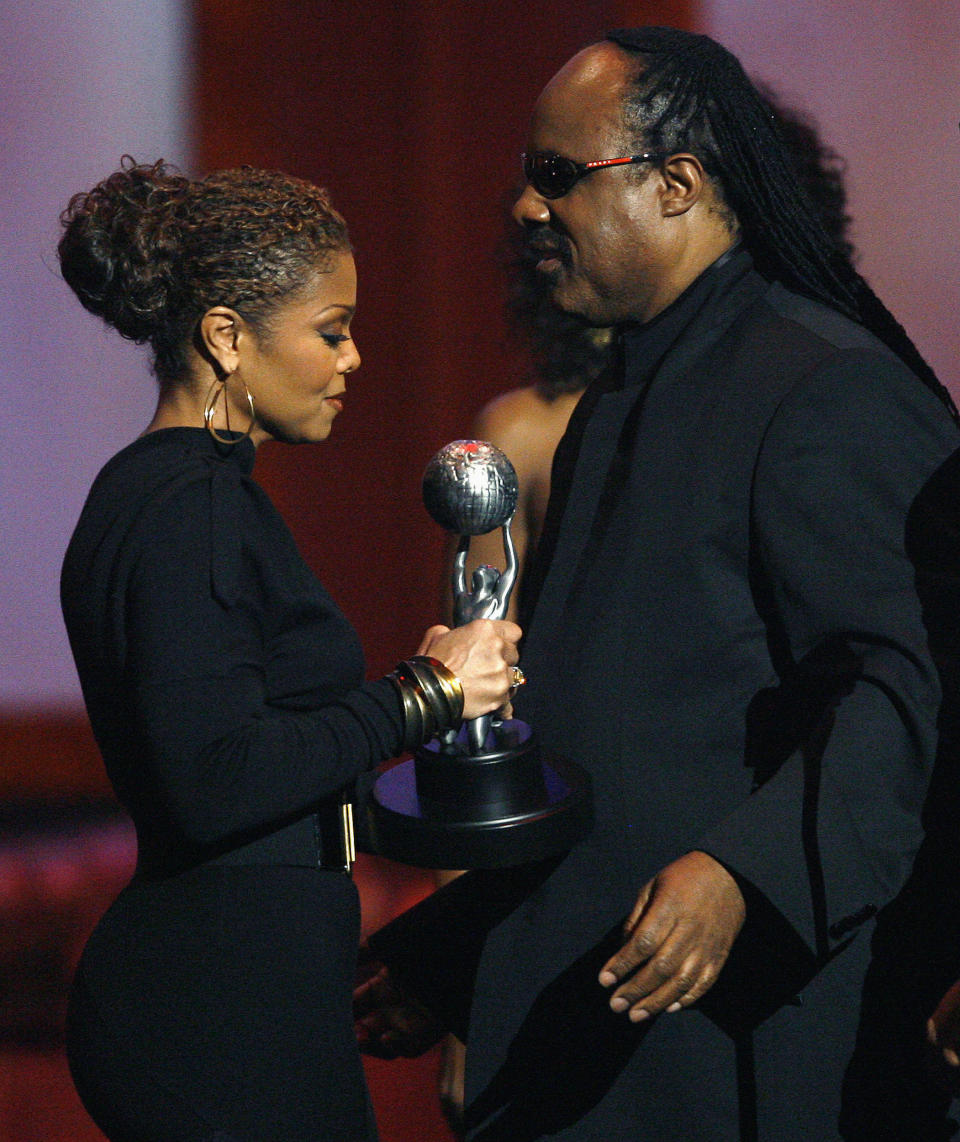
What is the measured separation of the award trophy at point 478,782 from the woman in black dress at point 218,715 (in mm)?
58

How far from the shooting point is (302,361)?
7.14 ft

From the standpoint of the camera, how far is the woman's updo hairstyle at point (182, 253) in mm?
2117

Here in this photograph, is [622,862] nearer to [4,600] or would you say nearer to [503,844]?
[503,844]

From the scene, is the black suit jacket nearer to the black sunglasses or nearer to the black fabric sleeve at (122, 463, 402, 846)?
the black sunglasses

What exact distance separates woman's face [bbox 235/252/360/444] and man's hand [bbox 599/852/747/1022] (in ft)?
3.12

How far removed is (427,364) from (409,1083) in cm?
249

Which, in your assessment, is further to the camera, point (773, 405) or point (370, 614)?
point (370, 614)

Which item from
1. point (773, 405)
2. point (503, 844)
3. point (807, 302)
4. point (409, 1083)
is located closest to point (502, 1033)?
point (503, 844)

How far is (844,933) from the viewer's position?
176 centimetres

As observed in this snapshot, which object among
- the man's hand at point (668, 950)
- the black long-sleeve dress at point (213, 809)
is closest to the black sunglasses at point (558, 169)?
the black long-sleeve dress at point (213, 809)

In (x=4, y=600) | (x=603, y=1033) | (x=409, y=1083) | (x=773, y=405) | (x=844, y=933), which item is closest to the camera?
(x=844, y=933)

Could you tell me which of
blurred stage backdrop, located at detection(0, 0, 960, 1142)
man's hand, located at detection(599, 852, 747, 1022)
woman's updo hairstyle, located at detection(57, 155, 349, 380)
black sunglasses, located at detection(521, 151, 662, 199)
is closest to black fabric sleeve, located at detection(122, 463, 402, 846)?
woman's updo hairstyle, located at detection(57, 155, 349, 380)

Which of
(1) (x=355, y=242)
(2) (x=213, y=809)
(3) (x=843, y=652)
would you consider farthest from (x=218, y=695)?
(1) (x=355, y=242)

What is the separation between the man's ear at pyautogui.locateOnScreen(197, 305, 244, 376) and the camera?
2119 millimetres
